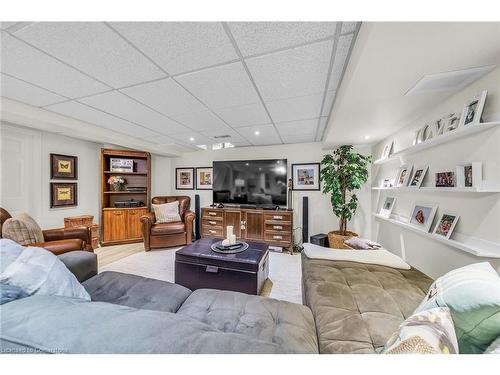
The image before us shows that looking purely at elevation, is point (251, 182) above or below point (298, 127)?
below

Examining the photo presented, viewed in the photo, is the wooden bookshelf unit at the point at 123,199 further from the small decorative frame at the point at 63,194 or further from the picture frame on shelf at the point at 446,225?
the picture frame on shelf at the point at 446,225

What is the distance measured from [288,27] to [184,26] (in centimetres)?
60

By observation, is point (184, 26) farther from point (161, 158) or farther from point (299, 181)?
point (161, 158)

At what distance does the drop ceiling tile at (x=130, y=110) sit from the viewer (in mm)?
2006

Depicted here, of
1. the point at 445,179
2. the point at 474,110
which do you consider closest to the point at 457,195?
the point at 445,179

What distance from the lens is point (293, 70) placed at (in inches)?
58.9

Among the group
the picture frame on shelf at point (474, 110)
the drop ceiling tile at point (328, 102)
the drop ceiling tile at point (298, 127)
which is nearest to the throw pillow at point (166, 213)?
the drop ceiling tile at point (298, 127)

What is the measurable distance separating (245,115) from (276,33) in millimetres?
1358

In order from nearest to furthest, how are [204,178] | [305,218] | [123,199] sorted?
[305,218] → [123,199] → [204,178]

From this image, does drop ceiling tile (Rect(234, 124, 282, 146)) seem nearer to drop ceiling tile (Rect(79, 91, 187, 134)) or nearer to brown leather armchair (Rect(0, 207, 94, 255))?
drop ceiling tile (Rect(79, 91, 187, 134))

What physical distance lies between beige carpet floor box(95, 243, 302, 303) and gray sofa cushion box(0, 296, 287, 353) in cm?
155

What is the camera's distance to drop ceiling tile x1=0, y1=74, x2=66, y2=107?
1.71 metres

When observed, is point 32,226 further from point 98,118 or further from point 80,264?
point 98,118

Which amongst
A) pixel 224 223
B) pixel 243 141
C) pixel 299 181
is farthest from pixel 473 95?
pixel 224 223
